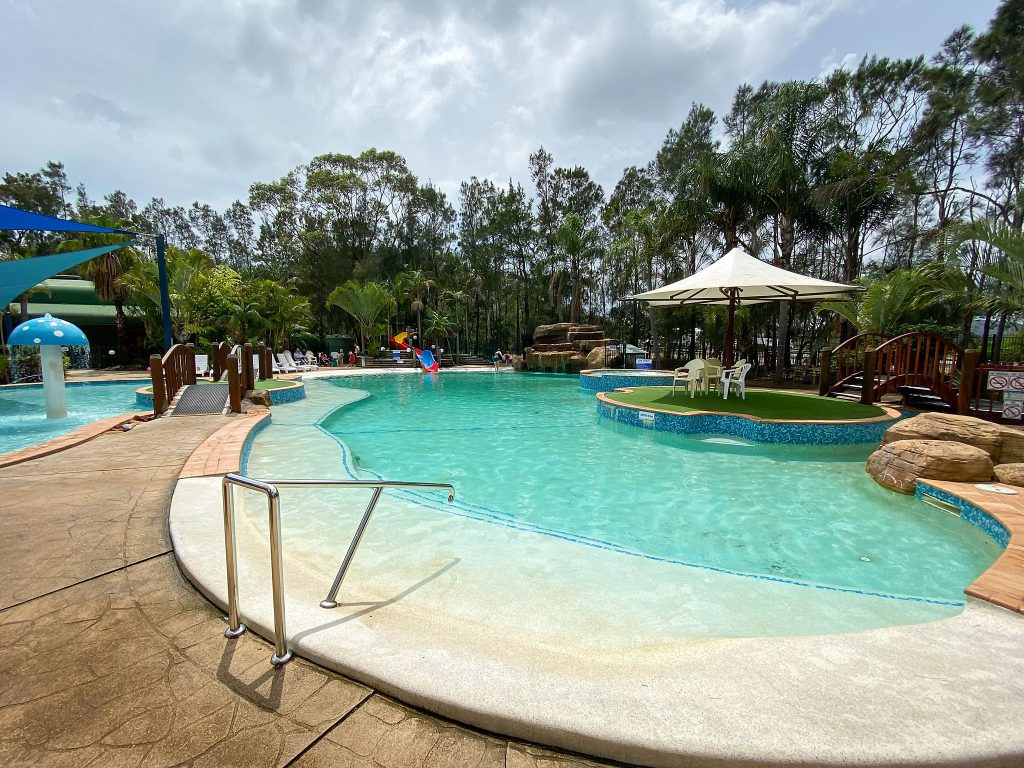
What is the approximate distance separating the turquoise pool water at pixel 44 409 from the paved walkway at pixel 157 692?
5952mm

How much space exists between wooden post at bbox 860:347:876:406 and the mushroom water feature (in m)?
14.4

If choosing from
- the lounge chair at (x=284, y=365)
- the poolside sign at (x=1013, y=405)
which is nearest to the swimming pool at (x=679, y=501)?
the poolside sign at (x=1013, y=405)

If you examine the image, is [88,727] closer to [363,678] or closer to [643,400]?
[363,678]

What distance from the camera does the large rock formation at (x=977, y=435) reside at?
5.26m

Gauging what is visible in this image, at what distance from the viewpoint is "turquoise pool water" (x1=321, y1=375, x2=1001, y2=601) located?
3518 mm

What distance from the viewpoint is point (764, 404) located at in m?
8.62

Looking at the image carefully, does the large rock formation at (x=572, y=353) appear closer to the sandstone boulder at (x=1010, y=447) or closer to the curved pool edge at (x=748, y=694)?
the sandstone boulder at (x=1010, y=447)

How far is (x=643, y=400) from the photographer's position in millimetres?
9375

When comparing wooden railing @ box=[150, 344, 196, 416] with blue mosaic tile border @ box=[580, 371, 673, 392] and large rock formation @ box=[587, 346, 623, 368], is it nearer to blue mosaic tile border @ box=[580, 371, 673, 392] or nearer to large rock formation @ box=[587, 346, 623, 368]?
blue mosaic tile border @ box=[580, 371, 673, 392]

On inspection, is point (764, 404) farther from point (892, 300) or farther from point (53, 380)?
point (53, 380)

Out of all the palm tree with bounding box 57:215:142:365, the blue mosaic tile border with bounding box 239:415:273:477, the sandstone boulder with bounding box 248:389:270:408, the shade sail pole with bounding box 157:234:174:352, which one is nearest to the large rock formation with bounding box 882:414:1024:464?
the blue mosaic tile border with bounding box 239:415:273:477

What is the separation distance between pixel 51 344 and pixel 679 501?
10.6 m

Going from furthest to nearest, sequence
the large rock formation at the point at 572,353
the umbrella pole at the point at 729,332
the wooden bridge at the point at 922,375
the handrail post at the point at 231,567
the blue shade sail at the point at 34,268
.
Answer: the large rock formation at the point at 572,353
the umbrella pole at the point at 729,332
the wooden bridge at the point at 922,375
the blue shade sail at the point at 34,268
the handrail post at the point at 231,567

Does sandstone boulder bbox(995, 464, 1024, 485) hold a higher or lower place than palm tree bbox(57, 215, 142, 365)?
lower
